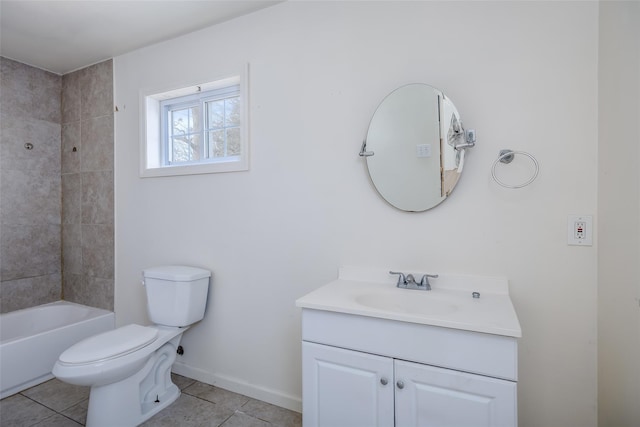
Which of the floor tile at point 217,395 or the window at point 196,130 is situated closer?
the floor tile at point 217,395

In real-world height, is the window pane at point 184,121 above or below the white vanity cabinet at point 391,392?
above

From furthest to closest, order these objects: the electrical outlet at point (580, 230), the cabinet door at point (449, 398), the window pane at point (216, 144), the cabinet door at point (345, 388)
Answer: the window pane at point (216, 144) < the electrical outlet at point (580, 230) < the cabinet door at point (345, 388) < the cabinet door at point (449, 398)

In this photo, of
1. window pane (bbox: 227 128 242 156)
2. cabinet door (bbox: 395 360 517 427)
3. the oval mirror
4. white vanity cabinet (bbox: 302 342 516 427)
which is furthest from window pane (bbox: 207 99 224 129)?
cabinet door (bbox: 395 360 517 427)

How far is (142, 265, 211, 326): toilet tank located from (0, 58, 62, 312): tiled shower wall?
1.39m

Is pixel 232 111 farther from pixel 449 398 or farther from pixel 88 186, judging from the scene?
pixel 449 398

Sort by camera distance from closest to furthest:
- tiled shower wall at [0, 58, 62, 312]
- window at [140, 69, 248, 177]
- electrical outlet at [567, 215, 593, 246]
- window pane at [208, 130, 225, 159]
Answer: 1. electrical outlet at [567, 215, 593, 246]
2. window at [140, 69, 248, 177]
3. window pane at [208, 130, 225, 159]
4. tiled shower wall at [0, 58, 62, 312]

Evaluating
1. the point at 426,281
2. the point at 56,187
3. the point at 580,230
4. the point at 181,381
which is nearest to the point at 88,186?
the point at 56,187

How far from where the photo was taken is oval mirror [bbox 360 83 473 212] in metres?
1.45

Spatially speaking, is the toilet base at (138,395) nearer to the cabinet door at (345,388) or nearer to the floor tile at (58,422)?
the floor tile at (58,422)

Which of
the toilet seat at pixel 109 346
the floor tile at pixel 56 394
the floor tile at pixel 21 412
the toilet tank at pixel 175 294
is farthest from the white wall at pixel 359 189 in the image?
the floor tile at pixel 21 412

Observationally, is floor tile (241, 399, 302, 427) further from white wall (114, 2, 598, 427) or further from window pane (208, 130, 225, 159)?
window pane (208, 130, 225, 159)

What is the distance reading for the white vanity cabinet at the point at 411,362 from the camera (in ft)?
3.25

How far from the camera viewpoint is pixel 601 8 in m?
1.22

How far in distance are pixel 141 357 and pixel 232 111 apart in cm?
153
